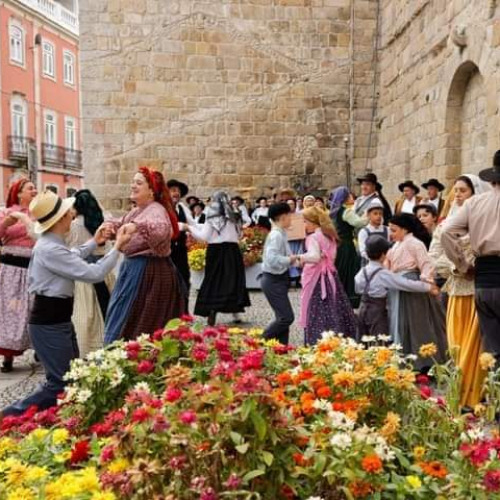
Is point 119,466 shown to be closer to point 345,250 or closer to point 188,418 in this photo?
point 188,418

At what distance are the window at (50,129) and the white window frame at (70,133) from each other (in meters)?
1.16

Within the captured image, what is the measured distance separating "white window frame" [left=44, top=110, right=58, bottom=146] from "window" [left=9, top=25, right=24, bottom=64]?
330cm

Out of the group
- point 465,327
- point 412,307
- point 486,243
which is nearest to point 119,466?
point 486,243

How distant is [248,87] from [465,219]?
42.0 feet

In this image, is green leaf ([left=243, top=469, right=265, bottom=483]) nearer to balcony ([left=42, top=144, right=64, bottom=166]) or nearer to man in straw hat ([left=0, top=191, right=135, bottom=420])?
man in straw hat ([left=0, top=191, right=135, bottom=420])

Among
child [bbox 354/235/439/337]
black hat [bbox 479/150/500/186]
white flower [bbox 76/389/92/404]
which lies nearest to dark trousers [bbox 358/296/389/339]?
child [bbox 354/235/439/337]

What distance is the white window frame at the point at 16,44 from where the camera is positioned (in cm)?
3234

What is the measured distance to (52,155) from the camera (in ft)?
118

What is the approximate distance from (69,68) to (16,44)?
17.9 feet

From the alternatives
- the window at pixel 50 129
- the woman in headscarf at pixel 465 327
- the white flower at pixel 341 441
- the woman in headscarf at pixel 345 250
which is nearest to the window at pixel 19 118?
the window at pixel 50 129

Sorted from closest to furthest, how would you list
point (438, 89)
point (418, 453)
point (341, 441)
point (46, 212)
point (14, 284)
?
point (341, 441)
point (418, 453)
point (46, 212)
point (14, 284)
point (438, 89)

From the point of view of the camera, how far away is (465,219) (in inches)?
173

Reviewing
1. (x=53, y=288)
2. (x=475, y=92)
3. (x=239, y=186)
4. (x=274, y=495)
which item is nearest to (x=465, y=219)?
(x=53, y=288)

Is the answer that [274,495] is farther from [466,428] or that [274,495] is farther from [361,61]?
[361,61]
